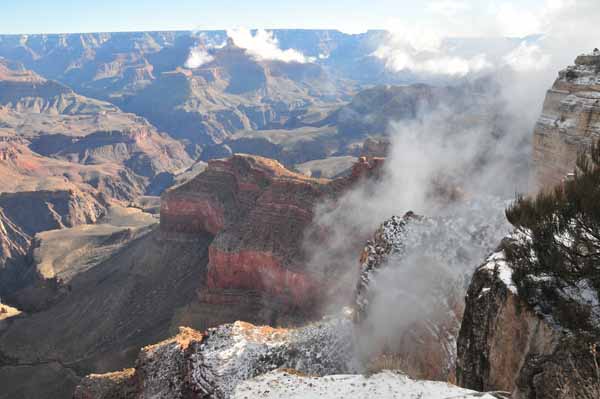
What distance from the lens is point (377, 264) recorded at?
2336 centimetres

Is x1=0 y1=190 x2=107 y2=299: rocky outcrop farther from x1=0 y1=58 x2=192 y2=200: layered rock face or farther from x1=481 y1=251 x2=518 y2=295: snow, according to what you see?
x1=481 y1=251 x2=518 y2=295: snow

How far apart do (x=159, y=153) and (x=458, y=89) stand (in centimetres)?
12216

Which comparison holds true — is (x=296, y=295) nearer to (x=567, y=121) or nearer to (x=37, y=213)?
(x=567, y=121)

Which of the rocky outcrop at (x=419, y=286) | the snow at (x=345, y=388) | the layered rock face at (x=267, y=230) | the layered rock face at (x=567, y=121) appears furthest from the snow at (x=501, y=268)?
the layered rock face at (x=267, y=230)

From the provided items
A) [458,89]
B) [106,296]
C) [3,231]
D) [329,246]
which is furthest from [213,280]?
[458,89]

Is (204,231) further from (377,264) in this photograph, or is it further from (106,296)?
(377,264)

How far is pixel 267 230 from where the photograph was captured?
43062 millimetres

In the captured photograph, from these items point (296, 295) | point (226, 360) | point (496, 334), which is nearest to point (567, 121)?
point (496, 334)

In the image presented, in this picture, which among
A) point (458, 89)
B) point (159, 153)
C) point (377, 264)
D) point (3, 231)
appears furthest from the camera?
point (159, 153)

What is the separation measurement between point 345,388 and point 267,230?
98.2 ft

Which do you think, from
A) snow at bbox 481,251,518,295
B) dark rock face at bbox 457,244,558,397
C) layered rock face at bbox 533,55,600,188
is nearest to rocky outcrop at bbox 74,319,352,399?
dark rock face at bbox 457,244,558,397

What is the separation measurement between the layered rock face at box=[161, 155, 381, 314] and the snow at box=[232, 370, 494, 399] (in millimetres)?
21806

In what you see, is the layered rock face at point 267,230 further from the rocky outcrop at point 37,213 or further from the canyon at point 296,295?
the rocky outcrop at point 37,213

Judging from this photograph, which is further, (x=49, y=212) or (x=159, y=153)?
(x=159, y=153)
